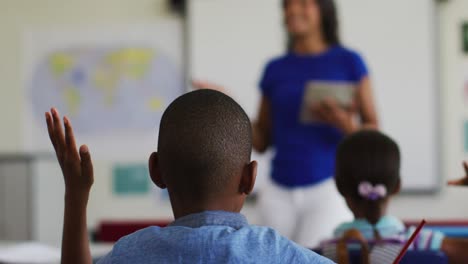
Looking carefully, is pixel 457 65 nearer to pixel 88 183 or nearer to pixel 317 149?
pixel 317 149

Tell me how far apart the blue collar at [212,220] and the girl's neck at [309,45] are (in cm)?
190

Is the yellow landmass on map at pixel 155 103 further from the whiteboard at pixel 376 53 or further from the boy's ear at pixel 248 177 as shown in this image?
the boy's ear at pixel 248 177

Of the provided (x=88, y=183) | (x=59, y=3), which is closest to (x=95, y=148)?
(x=59, y=3)

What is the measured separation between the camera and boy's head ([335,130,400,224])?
68.8 inches

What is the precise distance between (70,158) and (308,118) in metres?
1.69

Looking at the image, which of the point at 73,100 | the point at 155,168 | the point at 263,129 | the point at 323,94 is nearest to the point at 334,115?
the point at 323,94

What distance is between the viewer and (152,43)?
479 cm

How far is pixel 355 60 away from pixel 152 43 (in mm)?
2288

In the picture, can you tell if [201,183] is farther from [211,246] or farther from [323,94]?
[323,94]

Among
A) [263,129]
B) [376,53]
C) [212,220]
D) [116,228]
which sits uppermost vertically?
[212,220]

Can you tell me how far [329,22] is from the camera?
289 cm

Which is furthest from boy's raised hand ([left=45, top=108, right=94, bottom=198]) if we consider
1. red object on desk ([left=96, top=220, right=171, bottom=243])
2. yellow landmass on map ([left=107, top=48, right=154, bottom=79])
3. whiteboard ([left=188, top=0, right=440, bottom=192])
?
yellow landmass on map ([left=107, top=48, right=154, bottom=79])

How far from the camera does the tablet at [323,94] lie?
268cm

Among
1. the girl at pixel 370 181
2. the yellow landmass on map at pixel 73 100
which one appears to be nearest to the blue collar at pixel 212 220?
the girl at pixel 370 181
